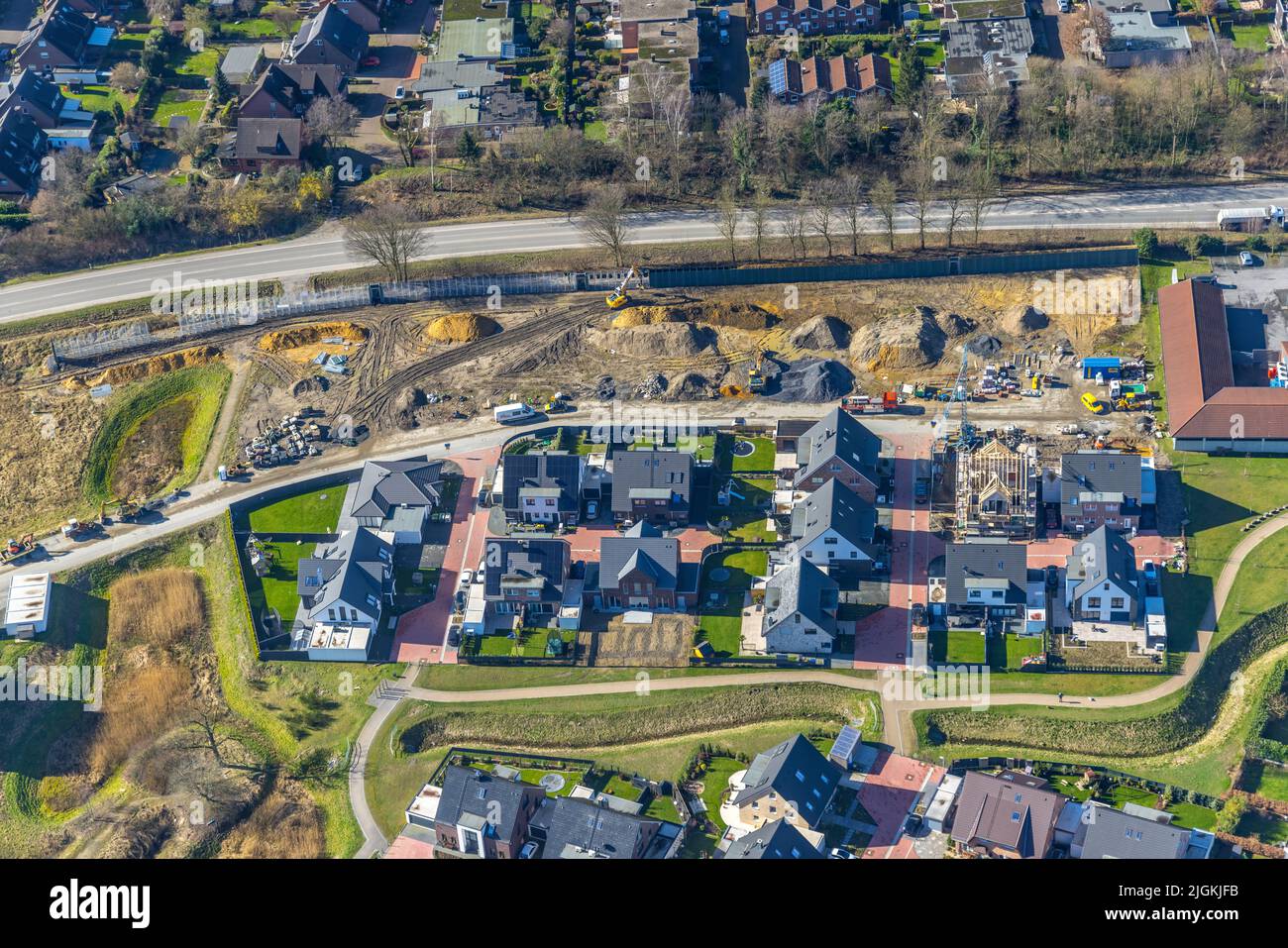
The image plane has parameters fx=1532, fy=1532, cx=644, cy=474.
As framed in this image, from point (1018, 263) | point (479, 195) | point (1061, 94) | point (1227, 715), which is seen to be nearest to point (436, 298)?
point (479, 195)

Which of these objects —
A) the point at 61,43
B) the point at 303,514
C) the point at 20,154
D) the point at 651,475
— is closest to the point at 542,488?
the point at 651,475

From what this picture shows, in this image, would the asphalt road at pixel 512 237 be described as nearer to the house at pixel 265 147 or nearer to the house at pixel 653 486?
the house at pixel 265 147

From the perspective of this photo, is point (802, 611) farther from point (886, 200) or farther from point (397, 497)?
point (886, 200)

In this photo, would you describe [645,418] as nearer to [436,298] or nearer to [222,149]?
[436,298]

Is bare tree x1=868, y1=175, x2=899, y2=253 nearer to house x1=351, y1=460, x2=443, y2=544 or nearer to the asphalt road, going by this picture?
the asphalt road

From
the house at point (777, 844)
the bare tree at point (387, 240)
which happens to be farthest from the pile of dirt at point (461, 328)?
the house at point (777, 844)

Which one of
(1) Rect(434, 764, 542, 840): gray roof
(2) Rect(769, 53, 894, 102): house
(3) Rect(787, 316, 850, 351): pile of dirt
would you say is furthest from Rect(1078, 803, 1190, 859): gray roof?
(2) Rect(769, 53, 894, 102): house
